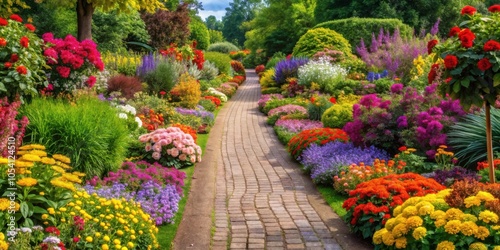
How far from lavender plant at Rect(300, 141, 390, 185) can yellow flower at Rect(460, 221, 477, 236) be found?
3.65 meters

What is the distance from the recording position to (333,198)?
6.91 m

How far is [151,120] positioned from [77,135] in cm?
479

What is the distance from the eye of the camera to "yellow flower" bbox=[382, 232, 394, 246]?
4.28m

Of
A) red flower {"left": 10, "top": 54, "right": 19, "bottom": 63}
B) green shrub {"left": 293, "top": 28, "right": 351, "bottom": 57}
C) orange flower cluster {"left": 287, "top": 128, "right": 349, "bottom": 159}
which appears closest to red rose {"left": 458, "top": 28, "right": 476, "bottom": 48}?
orange flower cluster {"left": 287, "top": 128, "right": 349, "bottom": 159}

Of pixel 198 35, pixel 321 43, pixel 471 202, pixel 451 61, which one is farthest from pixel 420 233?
pixel 198 35

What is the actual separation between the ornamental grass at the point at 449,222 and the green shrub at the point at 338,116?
663 cm

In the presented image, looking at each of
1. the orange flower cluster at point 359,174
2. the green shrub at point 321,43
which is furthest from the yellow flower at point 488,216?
the green shrub at point 321,43

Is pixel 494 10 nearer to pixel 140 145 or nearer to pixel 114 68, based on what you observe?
pixel 140 145

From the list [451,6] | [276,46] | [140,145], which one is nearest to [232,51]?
[276,46]

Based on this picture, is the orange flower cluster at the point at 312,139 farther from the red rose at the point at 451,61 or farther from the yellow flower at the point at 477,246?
the yellow flower at the point at 477,246

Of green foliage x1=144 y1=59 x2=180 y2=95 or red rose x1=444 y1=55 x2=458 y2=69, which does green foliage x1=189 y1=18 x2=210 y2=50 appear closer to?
green foliage x1=144 y1=59 x2=180 y2=95

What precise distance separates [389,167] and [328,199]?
1.02m

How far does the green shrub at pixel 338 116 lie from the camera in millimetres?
11250

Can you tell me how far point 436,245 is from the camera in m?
4.07
